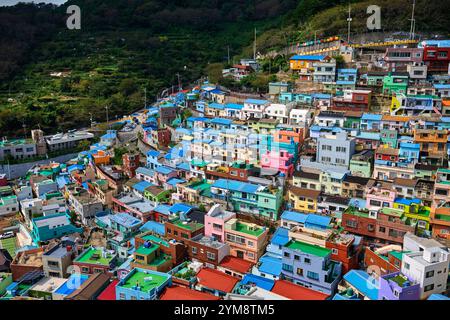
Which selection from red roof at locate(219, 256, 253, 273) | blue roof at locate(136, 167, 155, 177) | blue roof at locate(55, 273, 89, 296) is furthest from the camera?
blue roof at locate(136, 167, 155, 177)

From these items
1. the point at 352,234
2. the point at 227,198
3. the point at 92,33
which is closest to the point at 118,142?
the point at 227,198

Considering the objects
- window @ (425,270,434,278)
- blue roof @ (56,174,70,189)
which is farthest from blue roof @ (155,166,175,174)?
window @ (425,270,434,278)

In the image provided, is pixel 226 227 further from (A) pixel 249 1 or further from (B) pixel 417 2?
(A) pixel 249 1

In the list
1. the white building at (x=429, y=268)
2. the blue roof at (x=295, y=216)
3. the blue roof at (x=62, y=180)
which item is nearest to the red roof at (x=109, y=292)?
the blue roof at (x=295, y=216)

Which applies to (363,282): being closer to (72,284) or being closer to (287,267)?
(287,267)

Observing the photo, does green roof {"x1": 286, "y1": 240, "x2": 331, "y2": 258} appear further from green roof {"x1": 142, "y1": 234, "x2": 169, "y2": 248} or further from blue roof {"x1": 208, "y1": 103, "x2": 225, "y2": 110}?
blue roof {"x1": 208, "y1": 103, "x2": 225, "y2": 110}

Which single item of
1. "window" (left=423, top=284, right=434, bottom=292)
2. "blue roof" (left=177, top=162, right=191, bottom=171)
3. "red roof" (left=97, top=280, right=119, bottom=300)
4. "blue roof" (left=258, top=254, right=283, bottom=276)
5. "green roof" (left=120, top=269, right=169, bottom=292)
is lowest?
"red roof" (left=97, top=280, right=119, bottom=300)

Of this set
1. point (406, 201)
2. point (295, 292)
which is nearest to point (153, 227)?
point (295, 292)
